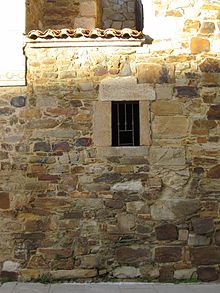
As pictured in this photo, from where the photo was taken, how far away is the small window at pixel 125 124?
4.93 meters

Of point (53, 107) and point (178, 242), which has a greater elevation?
point (53, 107)

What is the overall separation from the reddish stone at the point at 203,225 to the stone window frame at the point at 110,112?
1.10m

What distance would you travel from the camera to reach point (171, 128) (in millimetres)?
4840

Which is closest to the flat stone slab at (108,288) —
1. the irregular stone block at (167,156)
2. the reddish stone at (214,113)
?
the irregular stone block at (167,156)

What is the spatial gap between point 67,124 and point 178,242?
6.81 feet

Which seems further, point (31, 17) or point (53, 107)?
point (31, 17)

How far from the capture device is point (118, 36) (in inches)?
191

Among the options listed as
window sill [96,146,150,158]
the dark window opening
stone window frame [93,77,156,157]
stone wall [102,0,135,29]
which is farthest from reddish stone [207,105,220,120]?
stone wall [102,0,135,29]

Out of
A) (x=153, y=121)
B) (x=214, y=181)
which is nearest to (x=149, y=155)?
(x=153, y=121)

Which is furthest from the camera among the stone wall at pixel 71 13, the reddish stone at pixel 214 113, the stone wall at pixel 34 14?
the stone wall at pixel 71 13

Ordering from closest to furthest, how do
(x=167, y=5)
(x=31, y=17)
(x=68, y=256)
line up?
(x=68, y=256) < (x=167, y=5) < (x=31, y=17)

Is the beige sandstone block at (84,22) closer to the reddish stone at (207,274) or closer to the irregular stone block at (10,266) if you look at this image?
the irregular stone block at (10,266)

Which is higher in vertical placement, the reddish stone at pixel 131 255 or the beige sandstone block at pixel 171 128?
the beige sandstone block at pixel 171 128

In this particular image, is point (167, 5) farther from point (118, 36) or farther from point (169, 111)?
point (169, 111)
